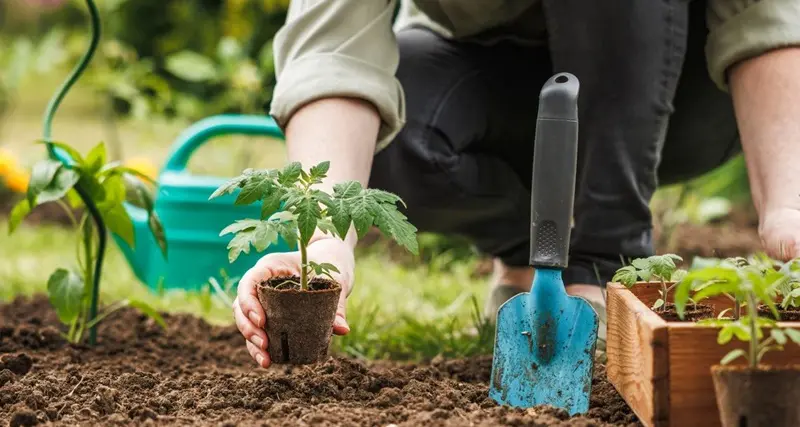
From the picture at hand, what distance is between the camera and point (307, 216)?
144cm

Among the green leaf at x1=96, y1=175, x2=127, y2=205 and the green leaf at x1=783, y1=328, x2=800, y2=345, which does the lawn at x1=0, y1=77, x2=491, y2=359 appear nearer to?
the green leaf at x1=96, y1=175, x2=127, y2=205

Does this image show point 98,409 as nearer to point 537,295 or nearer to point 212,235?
point 537,295

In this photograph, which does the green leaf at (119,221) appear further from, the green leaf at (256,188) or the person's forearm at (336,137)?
the green leaf at (256,188)

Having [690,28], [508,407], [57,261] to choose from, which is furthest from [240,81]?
[508,407]

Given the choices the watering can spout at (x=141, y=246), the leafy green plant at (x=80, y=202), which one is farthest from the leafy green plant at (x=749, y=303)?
the watering can spout at (x=141, y=246)

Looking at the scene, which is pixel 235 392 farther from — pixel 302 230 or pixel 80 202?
pixel 80 202

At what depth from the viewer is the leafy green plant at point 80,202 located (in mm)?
1932

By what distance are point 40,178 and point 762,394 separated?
1338mm

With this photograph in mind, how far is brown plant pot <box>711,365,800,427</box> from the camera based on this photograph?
3.94 ft

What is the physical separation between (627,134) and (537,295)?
0.59 meters

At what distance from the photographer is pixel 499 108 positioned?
2.35 metres

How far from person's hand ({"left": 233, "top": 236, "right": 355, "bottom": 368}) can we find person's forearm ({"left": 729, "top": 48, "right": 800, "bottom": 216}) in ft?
2.50

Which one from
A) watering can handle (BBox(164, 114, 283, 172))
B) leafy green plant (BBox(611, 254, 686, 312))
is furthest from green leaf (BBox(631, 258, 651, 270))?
watering can handle (BBox(164, 114, 283, 172))

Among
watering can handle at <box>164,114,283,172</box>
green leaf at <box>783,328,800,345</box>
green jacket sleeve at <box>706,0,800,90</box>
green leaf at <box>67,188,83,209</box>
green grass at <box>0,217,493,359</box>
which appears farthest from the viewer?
watering can handle at <box>164,114,283,172</box>
